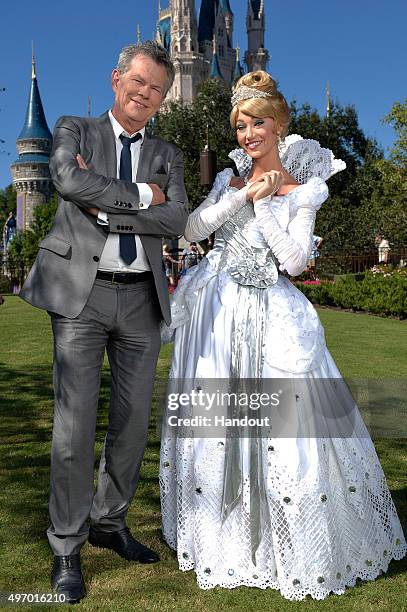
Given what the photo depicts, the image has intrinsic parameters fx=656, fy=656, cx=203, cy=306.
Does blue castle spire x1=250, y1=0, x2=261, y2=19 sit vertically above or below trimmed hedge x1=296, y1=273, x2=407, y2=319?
above

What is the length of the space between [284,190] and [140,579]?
2.07 meters

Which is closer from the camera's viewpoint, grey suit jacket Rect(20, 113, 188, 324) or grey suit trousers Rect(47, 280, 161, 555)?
grey suit jacket Rect(20, 113, 188, 324)

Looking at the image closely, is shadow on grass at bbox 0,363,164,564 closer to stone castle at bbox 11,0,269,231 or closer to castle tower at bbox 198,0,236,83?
stone castle at bbox 11,0,269,231

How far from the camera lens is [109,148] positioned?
3.13 m

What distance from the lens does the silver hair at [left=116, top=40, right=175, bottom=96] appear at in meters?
3.03

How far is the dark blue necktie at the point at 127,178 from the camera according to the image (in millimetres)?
3061

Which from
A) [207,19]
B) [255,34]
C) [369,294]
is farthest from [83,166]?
[255,34]

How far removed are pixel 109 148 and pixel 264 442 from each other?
1585mm

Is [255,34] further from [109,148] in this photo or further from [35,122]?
[109,148]

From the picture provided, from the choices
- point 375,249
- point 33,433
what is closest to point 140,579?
point 33,433

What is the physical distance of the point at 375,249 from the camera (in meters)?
27.8

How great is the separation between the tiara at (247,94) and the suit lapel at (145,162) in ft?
1.60

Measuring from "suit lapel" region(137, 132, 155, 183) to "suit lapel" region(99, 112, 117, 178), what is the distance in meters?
0.13

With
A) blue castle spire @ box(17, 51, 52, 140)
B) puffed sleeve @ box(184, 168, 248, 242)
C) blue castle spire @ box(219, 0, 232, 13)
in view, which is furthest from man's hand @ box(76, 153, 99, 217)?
blue castle spire @ box(219, 0, 232, 13)
